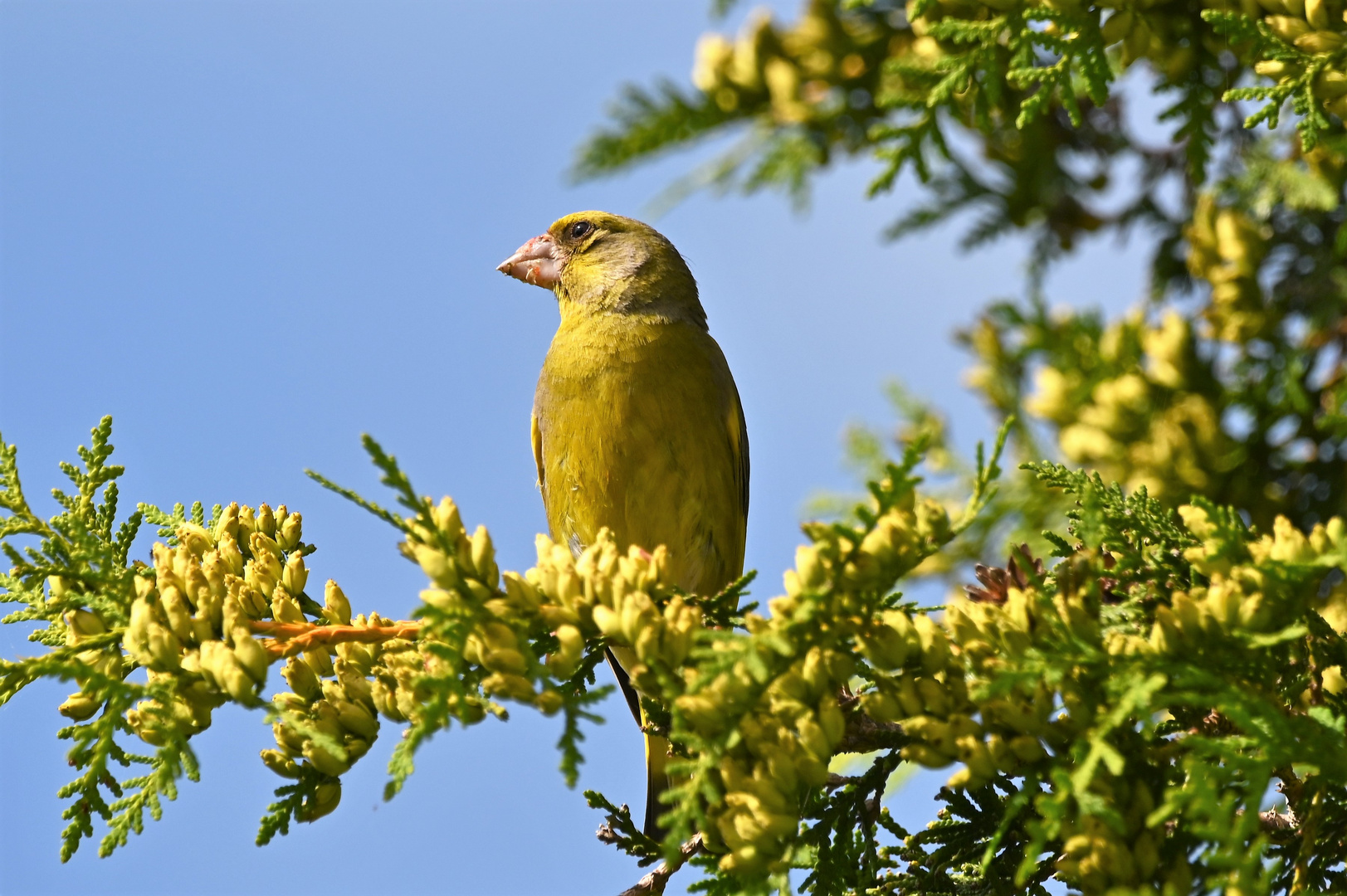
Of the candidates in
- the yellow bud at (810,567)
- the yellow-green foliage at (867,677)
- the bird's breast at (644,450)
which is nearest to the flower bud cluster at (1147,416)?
the bird's breast at (644,450)

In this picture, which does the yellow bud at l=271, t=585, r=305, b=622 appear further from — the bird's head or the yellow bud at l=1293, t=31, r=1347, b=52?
the yellow bud at l=1293, t=31, r=1347, b=52

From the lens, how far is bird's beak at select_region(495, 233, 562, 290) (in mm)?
4902

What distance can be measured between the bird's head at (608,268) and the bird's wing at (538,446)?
0.47 meters

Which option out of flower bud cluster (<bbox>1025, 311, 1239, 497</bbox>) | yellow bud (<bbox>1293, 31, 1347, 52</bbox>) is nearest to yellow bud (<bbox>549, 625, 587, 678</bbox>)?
yellow bud (<bbox>1293, 31, 1347, 52</bbox>)

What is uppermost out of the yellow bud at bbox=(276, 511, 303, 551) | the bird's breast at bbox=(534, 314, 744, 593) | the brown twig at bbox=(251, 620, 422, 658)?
the bird's breast at bbox=(534, 314, 744, 593)

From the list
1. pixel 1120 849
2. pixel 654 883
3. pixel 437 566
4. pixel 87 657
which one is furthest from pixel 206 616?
pixel 1120 849

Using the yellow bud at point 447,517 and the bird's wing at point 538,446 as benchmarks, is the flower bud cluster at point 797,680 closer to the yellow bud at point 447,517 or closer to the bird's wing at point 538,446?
the yellow bud at point 447,517

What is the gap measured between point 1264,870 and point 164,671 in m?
1.86

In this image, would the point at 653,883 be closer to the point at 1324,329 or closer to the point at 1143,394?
the point at 1143,394

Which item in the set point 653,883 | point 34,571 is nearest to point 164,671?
point 34,571

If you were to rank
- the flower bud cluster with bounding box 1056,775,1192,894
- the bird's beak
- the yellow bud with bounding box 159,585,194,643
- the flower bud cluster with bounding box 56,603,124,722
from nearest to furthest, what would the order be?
the flower bud cluster with bounding box 1056,775,1192,894, the yellow bud with bounding box 159,585,194,643, the flower bud cluster with bounding box 56,603,124,722, the bird's beak

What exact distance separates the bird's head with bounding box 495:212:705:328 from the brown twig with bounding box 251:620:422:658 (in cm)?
226

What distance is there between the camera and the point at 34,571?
255cm

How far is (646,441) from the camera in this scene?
3932mm
